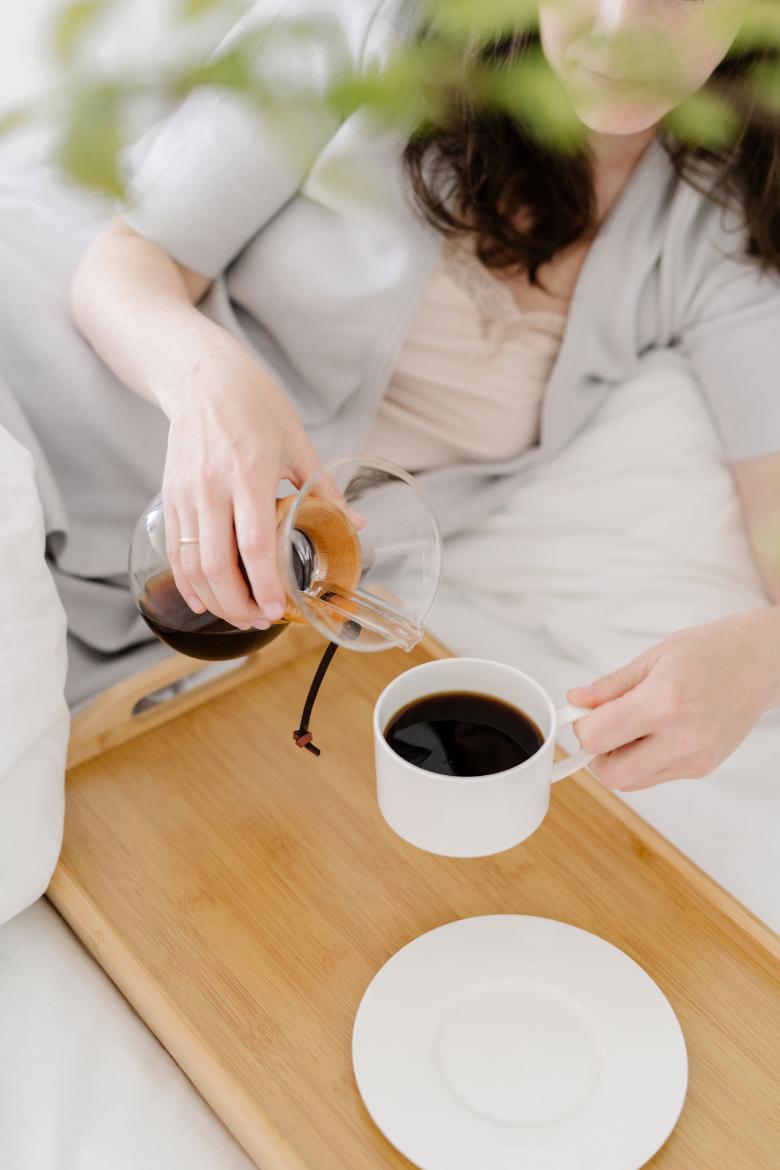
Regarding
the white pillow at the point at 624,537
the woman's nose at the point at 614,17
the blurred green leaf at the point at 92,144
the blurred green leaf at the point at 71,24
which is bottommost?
the white pillow at the point at 624,537

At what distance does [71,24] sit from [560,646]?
0.97 meters

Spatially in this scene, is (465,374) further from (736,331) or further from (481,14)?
(481,14)

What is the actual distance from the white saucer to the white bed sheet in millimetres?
148

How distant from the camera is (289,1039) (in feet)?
2.36

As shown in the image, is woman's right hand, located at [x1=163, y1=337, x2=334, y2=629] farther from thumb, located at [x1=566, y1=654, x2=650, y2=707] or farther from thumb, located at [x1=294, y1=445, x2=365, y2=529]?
thumb, located at [x1=566, y1=654, x2=650, y2=707]

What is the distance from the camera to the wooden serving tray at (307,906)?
691mm

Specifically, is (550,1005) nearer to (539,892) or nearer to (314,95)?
(539,892)

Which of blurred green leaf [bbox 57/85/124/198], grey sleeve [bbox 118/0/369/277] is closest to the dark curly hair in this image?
grey sleeve [bbox 118/0/369/277]

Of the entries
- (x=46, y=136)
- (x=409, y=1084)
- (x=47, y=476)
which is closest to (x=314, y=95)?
(x=46, y=136)

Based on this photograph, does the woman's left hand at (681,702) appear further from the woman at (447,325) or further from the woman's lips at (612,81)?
the woman's lips at (612,81)

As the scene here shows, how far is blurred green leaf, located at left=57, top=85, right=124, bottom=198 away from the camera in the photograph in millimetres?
197

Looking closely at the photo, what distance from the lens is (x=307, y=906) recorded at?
802mm

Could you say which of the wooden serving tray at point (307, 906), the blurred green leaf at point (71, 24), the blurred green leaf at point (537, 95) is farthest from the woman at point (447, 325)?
the blurred green leaf at point (71, 24)

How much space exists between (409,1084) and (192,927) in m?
0.20
